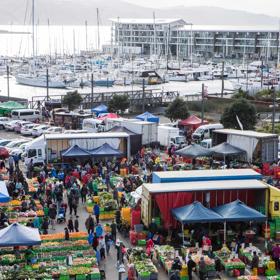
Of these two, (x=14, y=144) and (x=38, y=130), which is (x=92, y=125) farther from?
(x=14, y=144)

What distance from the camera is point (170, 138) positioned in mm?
35438

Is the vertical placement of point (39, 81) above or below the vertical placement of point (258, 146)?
above

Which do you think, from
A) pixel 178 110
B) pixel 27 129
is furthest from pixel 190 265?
pixel 178 110

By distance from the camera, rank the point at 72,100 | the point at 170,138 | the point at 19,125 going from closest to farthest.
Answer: the point at 170,138, the point at 19,125, the point at 72,100

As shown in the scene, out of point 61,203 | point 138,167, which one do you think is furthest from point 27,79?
point 61,203

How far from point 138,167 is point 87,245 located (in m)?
11.4

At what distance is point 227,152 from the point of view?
3072cm

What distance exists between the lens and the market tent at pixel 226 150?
1209 inches

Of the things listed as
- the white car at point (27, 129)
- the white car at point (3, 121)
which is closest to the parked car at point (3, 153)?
the white car at point (27, 129)

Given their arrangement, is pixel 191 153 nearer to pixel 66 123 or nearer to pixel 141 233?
pixel 141 233

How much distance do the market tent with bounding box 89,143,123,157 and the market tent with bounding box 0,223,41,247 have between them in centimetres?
1198

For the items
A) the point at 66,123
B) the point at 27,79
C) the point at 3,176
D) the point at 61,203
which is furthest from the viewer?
the point at 27,79

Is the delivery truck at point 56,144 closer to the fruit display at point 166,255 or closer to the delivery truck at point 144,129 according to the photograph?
the delivery truck at point 144,129

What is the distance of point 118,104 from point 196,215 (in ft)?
94.6
